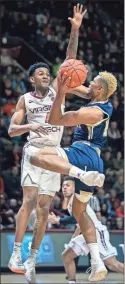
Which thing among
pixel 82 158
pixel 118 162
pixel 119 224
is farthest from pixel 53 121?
pixel 118 162

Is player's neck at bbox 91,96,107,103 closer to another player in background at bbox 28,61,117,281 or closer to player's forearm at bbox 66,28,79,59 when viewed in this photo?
another player in background at bbox 28,61,117,281

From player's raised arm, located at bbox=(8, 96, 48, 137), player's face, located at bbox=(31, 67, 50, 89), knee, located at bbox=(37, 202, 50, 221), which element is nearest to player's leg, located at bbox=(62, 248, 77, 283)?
knee, located at bbox=(37, 202, 50, 221)

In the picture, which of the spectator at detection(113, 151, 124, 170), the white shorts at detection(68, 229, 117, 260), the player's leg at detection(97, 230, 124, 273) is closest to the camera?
the white shorts at detection(68, 229, 117, 260)

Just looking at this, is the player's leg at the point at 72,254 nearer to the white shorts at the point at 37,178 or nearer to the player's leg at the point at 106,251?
the player's leg at the point at 106,251

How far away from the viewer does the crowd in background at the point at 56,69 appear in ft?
53.6

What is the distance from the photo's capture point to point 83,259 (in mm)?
14469

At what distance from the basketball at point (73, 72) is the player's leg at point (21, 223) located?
194 centimetres

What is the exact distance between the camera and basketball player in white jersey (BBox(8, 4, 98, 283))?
347 inches

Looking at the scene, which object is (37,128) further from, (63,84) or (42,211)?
(42,211)

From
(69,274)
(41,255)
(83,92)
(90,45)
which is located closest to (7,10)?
(90,45)

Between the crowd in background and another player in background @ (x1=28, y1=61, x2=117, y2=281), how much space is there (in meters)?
6.25

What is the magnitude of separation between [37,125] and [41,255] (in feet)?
20.5

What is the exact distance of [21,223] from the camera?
348 inches

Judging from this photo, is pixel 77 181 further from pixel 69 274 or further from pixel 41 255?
pixel 41 255
